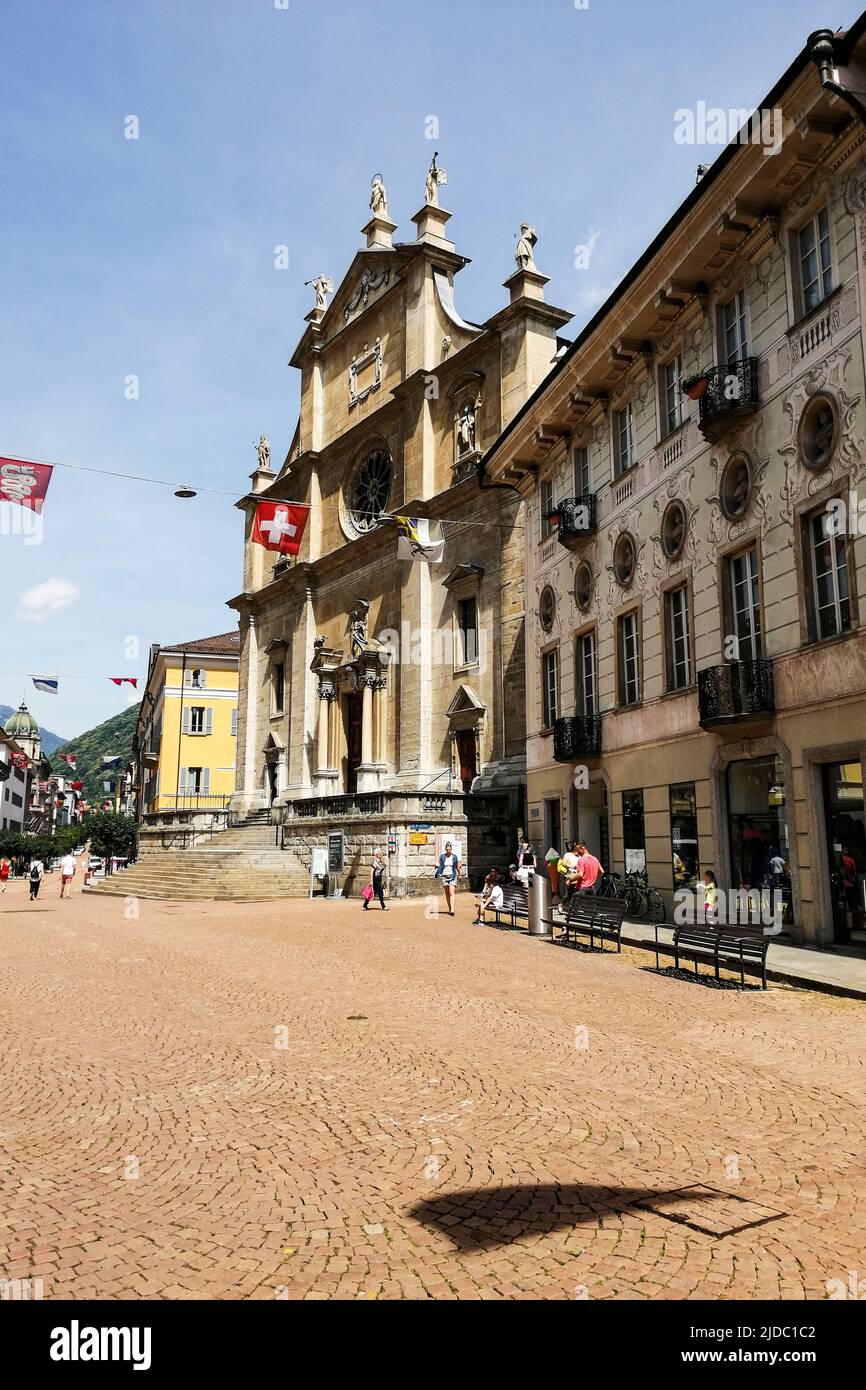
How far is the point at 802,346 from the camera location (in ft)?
52.5

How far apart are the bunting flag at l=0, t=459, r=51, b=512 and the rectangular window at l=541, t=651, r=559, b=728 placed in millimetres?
14671

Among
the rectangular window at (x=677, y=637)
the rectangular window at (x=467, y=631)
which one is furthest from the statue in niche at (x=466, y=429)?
the rectangular window at (x=677, y=637)

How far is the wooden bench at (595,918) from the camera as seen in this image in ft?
52.5

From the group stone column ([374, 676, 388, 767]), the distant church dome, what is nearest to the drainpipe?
stone column ([374, 676, 388, 767])

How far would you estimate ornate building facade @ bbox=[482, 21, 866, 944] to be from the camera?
14836 mm

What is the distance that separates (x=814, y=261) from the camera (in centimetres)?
1605

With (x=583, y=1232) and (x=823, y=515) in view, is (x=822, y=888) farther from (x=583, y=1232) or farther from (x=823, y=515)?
(x=583, y=1232)

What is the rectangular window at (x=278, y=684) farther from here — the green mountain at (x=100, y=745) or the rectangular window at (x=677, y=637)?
the green mountain at (x=100, y=745)

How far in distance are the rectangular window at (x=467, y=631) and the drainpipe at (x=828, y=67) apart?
2178 centimetres

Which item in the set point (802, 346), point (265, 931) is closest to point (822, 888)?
point (802, 346)

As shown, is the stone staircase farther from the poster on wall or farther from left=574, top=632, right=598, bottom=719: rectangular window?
left=574, top=632, right=598, bottom=719: rectangular window

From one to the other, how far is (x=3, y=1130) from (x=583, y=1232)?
13.6 feet

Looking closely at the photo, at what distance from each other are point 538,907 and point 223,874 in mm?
16811

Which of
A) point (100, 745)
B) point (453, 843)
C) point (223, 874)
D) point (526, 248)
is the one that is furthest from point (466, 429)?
point (100, 745)
